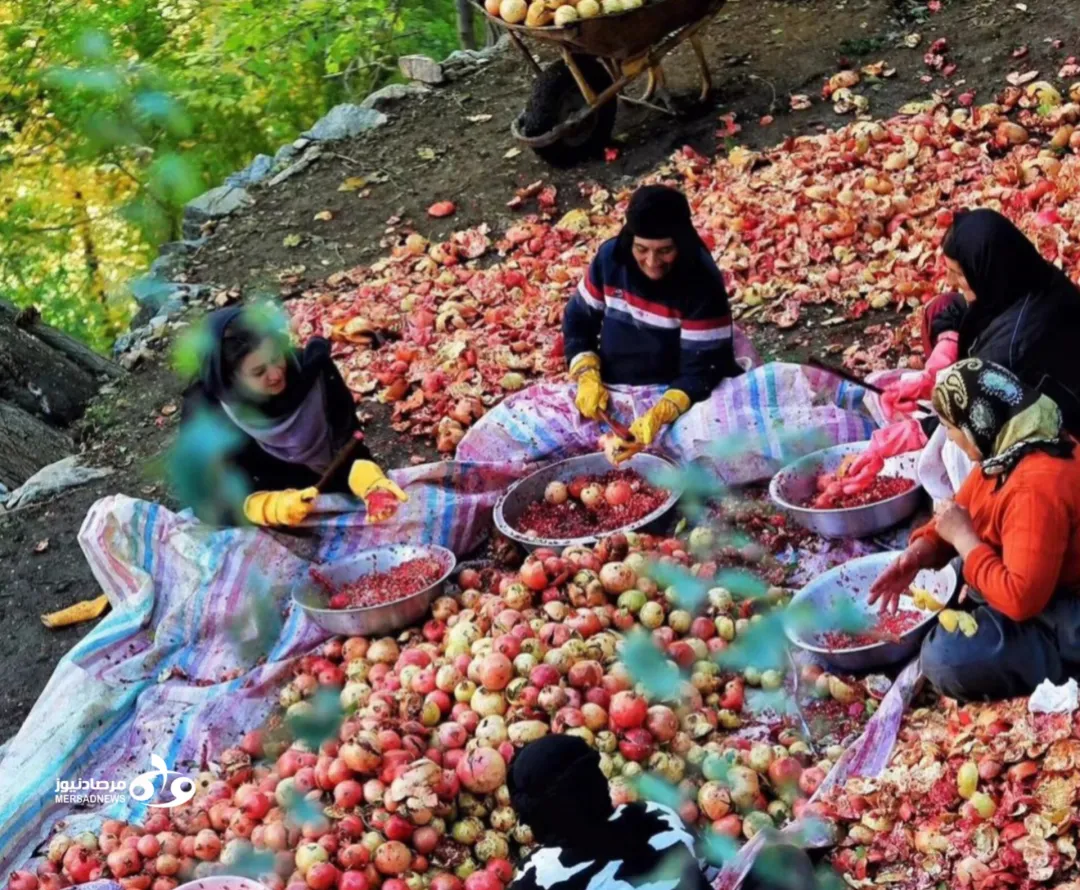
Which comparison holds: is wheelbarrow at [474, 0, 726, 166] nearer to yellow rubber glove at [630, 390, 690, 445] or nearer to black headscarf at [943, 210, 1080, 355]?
yellow rubber glove at [630, 390, 690, 445]

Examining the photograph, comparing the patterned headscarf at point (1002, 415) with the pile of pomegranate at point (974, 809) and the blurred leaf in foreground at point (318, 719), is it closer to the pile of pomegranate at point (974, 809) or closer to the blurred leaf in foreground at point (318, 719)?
the pile of pomegranate at point (974, 809)

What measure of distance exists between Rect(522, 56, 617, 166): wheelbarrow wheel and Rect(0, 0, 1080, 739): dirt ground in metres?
0.11

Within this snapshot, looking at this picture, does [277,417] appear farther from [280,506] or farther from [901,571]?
[901,571]

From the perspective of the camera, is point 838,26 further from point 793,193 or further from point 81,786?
point 81,786

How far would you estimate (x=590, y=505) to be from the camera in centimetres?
459

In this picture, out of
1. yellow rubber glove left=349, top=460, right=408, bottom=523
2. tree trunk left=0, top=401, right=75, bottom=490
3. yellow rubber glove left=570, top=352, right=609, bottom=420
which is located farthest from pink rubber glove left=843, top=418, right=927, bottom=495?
tree trunk left=0, top=401, right=75, bottom=490

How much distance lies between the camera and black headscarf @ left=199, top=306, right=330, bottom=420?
13.9 ft

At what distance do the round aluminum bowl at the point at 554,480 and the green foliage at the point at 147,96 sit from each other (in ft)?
24.0

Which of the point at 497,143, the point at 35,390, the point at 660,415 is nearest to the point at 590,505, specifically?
the point at 660,415

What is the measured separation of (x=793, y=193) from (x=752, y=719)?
11.4 feet

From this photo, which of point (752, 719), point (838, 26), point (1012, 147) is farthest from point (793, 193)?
point (752, 719)

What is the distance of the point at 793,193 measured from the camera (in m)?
6.46

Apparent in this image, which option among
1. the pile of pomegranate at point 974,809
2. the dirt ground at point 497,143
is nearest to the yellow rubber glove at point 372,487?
the dirt ground at point 497,143

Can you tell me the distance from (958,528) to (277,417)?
237cm
